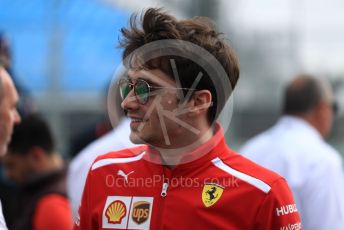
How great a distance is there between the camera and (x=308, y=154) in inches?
200

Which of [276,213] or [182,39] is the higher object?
[182,39]

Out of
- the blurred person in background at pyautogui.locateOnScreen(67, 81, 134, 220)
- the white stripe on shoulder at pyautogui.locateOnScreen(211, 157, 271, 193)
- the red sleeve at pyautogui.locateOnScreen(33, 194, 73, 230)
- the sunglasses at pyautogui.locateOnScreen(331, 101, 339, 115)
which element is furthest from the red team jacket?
the sunglasses at pyautogui.locateOnScreen(331, 101, 339, 115)

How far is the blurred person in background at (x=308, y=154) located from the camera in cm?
476

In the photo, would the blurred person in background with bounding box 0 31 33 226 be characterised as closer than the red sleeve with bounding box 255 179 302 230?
No

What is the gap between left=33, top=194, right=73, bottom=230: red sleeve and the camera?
4.54m

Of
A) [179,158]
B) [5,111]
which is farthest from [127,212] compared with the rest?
[5,111]

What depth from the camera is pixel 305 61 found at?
11.8m

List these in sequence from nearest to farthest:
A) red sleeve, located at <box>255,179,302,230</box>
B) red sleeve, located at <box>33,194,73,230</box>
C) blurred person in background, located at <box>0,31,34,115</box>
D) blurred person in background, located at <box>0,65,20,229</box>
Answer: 1. red sleeve, located at <box>255,179,302,230</box>
2. blurred person in background, located at <box>0,65,20,229</box>
3. red sleeve, located at <box>33,194,73,230</box>
4. blurred person in background, located at <box>0,31,34,115</box>

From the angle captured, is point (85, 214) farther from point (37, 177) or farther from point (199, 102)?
point (37, 177)

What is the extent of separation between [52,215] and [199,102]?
1697 millimetres

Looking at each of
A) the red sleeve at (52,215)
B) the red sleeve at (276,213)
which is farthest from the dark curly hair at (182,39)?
the red sleeve at (52,215)

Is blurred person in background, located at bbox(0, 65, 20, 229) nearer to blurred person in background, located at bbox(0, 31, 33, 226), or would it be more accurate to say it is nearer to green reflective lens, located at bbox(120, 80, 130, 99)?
green reflective lens, located at bbox(120, 80, 130, 99)

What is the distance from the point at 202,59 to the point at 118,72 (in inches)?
17.9

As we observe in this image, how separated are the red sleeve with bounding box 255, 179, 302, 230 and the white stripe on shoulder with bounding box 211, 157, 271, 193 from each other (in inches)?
1.0
